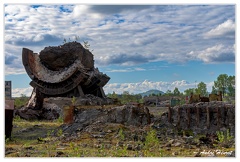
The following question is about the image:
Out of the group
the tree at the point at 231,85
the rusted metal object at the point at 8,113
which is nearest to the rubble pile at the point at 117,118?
the rusted metal object at the point at 8,113

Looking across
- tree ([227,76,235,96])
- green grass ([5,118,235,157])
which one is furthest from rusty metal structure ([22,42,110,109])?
green grass ([5,118,235,157])

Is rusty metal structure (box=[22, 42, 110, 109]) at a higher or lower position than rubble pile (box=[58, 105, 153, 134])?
higher

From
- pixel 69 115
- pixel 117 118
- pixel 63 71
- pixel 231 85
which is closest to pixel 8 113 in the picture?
pixel 69 115

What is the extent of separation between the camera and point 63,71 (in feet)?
89.8

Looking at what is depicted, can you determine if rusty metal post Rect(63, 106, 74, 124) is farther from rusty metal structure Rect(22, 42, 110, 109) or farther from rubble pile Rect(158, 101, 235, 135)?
rusty metal structure Rect(22, 42, 110, 109)

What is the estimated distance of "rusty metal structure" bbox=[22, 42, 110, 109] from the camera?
87.5ft

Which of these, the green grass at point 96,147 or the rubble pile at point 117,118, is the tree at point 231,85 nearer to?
the rubble pile at point 117,118

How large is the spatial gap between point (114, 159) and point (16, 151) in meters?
3.39

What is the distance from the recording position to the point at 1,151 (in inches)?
373

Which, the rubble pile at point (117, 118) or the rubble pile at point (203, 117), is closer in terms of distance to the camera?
the rubble pile at point (203, 117)

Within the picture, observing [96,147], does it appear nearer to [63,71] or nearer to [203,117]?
[203,117]

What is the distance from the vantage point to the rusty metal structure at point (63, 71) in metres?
26.7

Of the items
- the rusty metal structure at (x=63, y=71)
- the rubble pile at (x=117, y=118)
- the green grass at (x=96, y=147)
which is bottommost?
the green grass at (x=96, y=147)

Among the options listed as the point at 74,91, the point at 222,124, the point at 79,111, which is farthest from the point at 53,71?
the point at 222,124
